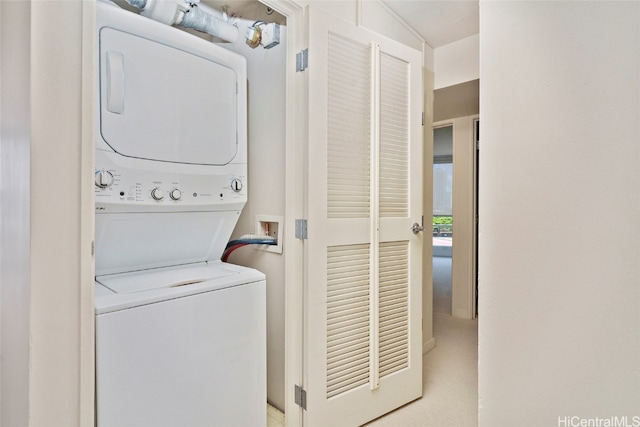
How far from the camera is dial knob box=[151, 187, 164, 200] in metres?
1.49

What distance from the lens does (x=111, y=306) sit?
3.75ft

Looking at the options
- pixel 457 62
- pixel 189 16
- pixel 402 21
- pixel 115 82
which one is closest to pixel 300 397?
pixel 115 82

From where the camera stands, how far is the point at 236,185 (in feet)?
5.96

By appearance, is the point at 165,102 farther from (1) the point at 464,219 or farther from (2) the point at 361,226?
(1) the point at 464,219

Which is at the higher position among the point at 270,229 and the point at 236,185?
the point at 236,185

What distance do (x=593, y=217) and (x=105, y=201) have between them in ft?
4.97

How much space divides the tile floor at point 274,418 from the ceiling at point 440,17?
8.21ft

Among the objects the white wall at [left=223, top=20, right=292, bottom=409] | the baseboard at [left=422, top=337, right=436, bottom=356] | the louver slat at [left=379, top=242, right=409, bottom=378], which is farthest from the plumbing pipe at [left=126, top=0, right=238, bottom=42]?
the baseboard at [left=422, top=337, right=436, bottom=356]

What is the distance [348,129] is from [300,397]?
1339mm

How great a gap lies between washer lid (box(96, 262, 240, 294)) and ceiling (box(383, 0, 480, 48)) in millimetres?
1877

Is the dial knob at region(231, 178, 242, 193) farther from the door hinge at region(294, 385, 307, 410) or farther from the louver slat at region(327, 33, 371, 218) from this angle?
the door hinge at region(294, 385, 307, 410)

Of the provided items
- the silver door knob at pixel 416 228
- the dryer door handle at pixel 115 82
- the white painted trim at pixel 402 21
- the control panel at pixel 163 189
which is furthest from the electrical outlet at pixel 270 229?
the white painted trim at pixel 402 21

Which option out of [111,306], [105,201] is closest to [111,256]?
[105,201]

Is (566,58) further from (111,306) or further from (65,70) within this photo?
(111,306)
